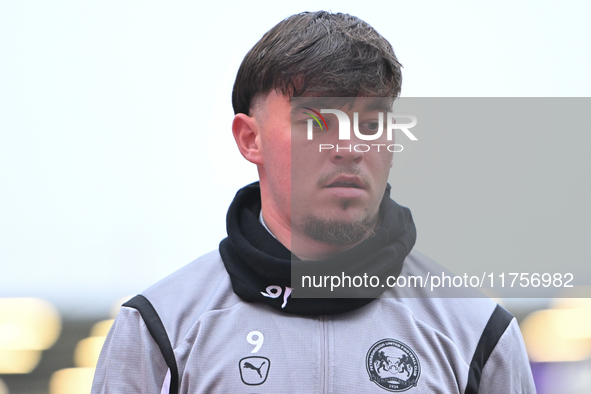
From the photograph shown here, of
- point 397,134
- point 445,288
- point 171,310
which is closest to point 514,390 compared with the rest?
point 445,288

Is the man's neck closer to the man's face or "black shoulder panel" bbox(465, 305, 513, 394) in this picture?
the man's face

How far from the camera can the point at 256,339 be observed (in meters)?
1.22

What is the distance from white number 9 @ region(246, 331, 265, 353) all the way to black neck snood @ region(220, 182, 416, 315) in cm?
7

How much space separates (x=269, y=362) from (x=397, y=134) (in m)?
0.66

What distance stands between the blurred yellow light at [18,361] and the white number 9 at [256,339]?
114 inches

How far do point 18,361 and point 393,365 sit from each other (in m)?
3.23

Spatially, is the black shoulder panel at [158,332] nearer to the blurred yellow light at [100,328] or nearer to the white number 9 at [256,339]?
the white number 9 at [256,339]

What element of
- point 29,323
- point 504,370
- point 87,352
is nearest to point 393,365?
point 504,370

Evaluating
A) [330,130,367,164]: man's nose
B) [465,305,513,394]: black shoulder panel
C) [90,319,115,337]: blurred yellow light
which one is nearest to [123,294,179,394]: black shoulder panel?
[330,130,367,164]: man's nose

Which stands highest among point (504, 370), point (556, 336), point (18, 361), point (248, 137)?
point (248, 137)

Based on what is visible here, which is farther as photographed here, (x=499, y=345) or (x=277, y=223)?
(x=277, y=223)

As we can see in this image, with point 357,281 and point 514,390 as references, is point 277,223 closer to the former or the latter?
point 357,281

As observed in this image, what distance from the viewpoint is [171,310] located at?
50.2 inches

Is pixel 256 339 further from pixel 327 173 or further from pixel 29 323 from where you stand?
pixel 29 323
